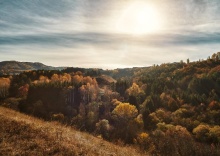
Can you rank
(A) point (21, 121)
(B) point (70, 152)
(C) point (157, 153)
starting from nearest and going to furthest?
(B) point (70, 152)
(A) point (21, 121)
(C) point (157, 153)

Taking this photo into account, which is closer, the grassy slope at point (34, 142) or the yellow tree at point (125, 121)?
the grassy slope at point (34, 142)

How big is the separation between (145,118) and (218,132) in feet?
156

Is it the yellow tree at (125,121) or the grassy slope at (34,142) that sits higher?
the grassy slope at (34,142)

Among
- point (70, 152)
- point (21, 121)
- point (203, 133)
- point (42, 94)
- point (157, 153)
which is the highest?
point (21, 121)

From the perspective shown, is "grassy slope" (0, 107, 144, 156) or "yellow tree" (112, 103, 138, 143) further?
"yellow tree" (112, 103, 138, 143)

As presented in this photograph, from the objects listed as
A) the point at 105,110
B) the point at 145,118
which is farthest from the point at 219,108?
the point at 105,110

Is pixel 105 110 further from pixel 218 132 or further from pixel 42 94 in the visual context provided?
pixel 218 132

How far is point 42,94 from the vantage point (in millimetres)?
191875

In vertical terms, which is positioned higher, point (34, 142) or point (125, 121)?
point (34, 142)

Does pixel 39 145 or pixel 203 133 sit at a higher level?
pixel 39 145

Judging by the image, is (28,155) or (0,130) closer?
(28,155)

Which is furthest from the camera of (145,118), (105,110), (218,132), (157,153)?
(105,110)

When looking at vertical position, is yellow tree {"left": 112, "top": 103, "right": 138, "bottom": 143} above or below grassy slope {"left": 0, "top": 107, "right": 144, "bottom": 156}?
below

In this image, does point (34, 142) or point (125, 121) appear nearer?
point (34, 142)
